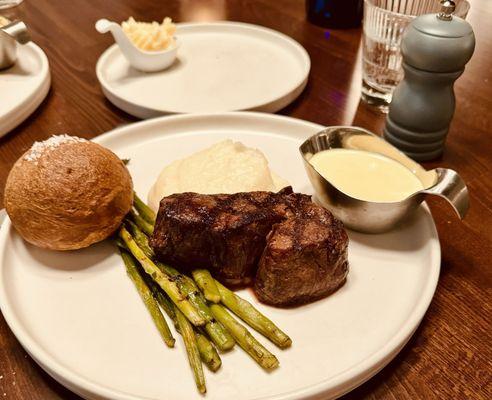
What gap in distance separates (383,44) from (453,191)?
1444mm

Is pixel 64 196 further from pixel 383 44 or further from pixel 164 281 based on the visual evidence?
pixel 383 44

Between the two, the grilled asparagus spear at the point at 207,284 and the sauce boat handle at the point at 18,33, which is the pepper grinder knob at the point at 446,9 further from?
the sauce boat handle at the point at 18,33

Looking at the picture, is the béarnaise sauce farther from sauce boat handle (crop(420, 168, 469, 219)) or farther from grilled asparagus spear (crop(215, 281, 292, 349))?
grilled asparagus spear (crop(215, 281, 292, 349))

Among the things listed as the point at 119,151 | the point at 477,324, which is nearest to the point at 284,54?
the point at 119,151

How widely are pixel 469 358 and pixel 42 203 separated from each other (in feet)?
5.57

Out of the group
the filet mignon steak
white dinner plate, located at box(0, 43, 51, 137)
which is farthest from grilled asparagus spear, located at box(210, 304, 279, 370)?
white dinner plate, located at box(0, 43, 51, 137)

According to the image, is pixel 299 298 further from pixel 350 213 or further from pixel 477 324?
pixel 477 324

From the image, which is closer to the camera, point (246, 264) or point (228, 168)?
point (246, 264)

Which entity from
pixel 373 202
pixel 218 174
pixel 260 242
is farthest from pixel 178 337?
pixel 373 202

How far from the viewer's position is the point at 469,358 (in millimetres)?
1707

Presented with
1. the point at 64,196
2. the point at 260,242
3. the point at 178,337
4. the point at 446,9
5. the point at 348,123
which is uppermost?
the point at 446,9

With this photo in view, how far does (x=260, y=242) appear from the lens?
6.26ft

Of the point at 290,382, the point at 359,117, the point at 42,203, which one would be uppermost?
the point at 42,203

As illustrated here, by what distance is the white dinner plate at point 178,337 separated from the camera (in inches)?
61.6
